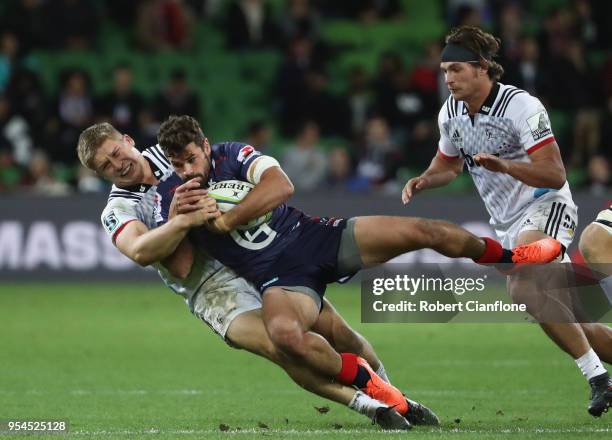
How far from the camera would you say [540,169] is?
7.74 metres

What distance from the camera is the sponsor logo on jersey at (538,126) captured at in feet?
26.0

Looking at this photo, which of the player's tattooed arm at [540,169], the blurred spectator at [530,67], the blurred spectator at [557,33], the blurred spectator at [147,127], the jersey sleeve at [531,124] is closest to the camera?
the player's tattooed arm at [540,169]

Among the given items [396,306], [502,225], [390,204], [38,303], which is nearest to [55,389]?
[396,306]

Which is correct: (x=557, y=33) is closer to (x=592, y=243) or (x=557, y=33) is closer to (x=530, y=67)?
(x=530, y=67)

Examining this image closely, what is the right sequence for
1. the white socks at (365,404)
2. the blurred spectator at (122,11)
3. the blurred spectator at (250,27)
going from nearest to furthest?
the white socks at (365,404), the blurred spectator at (250,27), the blurred spectator at (122,11)

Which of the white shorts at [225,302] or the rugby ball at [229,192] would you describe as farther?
the white shorts at [225,302]

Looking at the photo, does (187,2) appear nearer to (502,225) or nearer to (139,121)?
(139,121)

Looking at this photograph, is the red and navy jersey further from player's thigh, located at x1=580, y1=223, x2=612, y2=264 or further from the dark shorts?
player's thigh, located at x1=580, y1=223, x2=612, y2=264

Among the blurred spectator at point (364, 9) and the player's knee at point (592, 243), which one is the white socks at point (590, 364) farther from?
the blurred spectator at point (364, 9)

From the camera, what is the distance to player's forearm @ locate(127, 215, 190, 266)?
7348mm

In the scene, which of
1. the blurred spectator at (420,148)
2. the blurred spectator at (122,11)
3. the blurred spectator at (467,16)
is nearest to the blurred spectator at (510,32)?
the blurred spectator at (467,16)

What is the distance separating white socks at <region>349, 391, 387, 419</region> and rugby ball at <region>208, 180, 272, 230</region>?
121 centimetres

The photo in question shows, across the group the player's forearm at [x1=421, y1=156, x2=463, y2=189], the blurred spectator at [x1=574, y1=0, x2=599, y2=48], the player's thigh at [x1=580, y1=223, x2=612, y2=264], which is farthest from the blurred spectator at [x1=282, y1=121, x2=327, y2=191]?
the player's thigh at [x1=580, y1=223, x2=612, y2=264]

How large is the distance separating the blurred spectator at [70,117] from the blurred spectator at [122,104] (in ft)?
0.76
